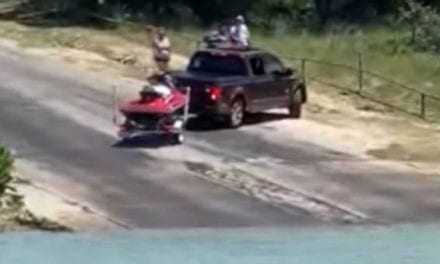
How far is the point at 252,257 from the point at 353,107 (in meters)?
23.1

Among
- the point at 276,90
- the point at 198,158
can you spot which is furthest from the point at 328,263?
the point at 276,90

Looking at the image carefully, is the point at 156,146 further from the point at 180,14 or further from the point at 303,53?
the point at 180,14

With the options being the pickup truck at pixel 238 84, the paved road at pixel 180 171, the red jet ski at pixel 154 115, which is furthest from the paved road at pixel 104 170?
the pickup truck at pixel 238 84

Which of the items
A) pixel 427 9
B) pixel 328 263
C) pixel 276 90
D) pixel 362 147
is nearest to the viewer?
pixel 328 263

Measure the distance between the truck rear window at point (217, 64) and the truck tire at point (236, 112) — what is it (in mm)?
786

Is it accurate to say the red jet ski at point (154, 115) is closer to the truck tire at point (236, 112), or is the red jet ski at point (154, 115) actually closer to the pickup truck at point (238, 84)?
the pickup truck at point (238, 84)

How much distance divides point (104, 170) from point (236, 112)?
6691 millimetres

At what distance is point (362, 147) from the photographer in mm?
38719

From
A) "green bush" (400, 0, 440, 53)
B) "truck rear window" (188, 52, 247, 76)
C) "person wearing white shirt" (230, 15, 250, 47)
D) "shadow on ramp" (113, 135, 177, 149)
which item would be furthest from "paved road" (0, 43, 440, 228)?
"green bush" (400, 0, 440, 53)

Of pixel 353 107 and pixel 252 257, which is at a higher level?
pixel 252 257

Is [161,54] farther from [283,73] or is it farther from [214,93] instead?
[214,93]

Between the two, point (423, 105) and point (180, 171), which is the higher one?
point (180, 171)

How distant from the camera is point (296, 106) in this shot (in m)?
42.4

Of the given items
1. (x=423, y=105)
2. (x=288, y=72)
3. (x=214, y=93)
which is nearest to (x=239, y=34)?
(x=288, y=72)
